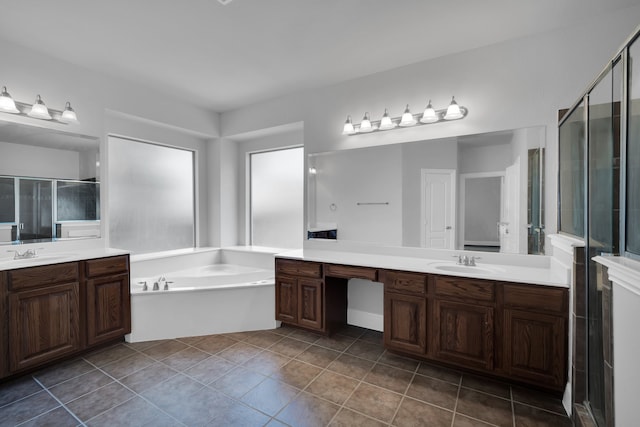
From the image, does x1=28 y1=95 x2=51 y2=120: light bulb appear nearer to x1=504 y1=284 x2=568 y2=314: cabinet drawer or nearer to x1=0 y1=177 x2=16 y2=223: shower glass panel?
x1=0 y1=177 x2=16 y2=223: shower glass panel

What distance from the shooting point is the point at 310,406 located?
1.99m

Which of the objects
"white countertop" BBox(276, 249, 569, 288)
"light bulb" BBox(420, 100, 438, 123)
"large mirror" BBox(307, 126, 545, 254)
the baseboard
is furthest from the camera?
→ the baseboard

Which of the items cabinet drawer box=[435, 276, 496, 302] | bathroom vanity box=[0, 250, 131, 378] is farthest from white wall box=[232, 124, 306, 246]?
cabinet drawer box=[435, 276, 496, 302]

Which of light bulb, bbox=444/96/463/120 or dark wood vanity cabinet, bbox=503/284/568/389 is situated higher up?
light bulb, bbox=444/96/463/120

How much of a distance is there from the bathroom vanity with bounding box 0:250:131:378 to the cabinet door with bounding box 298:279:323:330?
5.37 feet

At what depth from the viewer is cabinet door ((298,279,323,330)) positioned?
9.88 feet

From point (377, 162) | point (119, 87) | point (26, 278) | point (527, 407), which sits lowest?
point (527, 407)

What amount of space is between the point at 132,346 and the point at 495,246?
338 centimetres

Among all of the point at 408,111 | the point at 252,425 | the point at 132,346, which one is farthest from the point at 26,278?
the point at 408,111

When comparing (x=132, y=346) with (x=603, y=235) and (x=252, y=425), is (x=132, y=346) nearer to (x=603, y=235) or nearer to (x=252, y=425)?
(x=252, y=425)

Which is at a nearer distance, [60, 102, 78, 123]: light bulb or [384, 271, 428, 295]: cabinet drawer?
[384, 271, 428, 295]: cabinet drawer

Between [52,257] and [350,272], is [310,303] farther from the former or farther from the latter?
[52,257]

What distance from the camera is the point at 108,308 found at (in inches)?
110

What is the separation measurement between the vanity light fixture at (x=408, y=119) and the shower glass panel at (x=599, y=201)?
1.05m
